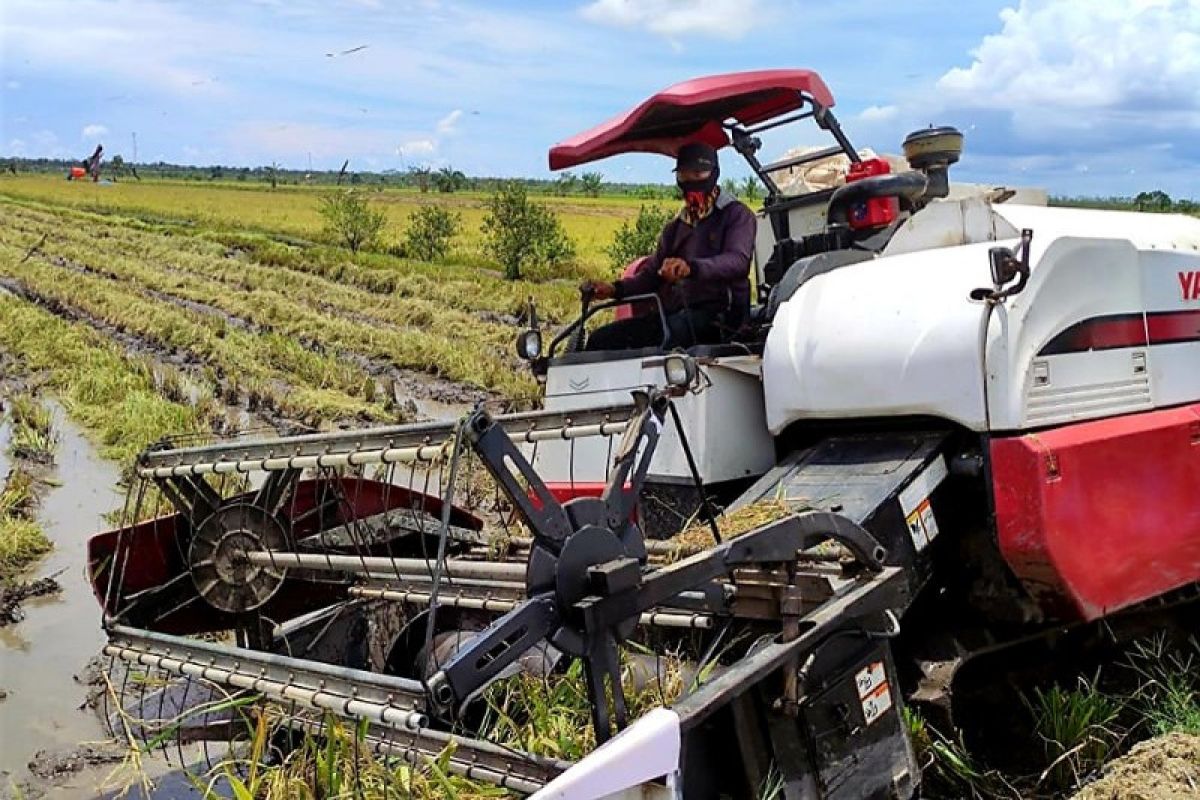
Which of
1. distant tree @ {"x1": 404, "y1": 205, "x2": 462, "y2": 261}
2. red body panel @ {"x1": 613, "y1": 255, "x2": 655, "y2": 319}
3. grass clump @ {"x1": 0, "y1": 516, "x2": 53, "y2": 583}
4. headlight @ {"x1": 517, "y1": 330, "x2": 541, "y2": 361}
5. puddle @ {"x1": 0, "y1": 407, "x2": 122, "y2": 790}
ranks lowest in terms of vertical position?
puddle @ {"x1": 0, "y1": 407, "x2": 122, "y2": 790}

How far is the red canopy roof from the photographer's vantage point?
455 centimetres

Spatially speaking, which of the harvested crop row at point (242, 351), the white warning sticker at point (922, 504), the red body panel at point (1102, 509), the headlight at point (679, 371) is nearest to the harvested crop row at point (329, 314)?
the harvested crop row at point (242, 351)

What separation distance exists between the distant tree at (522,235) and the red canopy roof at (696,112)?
1994cm

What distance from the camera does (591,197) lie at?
72.9 m

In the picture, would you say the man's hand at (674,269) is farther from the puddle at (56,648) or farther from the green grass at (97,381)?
the green grass at (97,381)

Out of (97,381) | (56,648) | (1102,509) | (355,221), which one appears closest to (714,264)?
(1102,509)

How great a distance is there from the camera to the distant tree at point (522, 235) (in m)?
25.5

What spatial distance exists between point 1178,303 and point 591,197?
→ 6975 centimetres

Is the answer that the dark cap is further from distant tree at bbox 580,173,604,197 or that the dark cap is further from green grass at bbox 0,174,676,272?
distant tree at bbox 580,173,604,197

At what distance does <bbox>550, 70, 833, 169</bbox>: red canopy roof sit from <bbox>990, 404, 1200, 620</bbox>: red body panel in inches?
69.3

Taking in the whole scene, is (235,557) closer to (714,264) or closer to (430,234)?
(714,264)

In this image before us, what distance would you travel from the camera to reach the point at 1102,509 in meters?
3.69

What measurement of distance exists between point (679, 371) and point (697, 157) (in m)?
2.31

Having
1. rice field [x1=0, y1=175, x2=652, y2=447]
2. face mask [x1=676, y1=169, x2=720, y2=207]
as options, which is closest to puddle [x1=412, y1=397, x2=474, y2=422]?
rice field [x1=0, y1=175, x2=652, y2=447]
